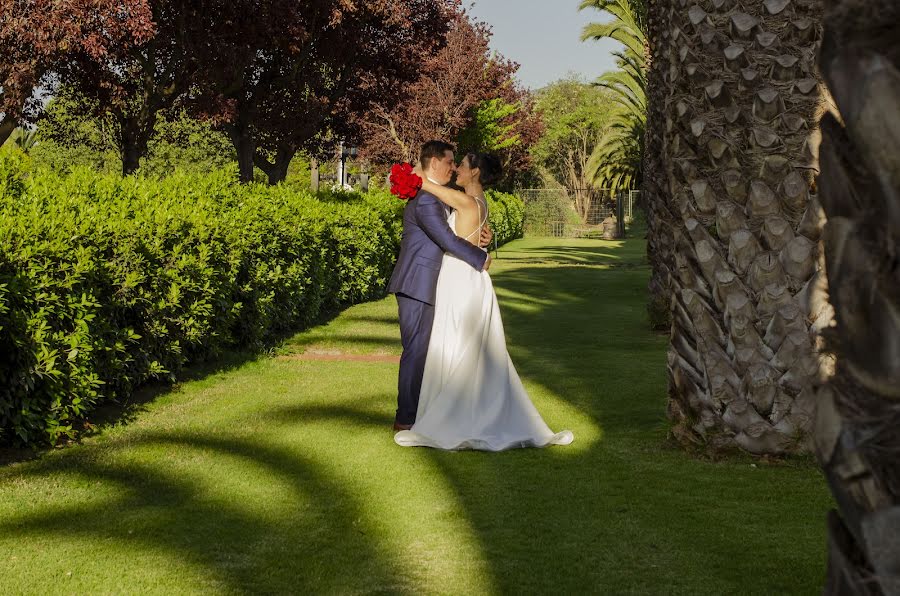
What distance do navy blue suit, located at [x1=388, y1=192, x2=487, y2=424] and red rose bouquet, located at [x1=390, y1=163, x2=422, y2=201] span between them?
0.44 feet

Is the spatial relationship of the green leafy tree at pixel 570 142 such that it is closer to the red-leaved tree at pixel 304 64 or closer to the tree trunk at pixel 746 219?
the red-leaved tree at pixel 304 64

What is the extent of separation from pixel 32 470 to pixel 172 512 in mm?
1336

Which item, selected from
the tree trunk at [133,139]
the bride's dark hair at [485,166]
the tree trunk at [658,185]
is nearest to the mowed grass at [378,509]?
the bride's dark hair at [485,166]

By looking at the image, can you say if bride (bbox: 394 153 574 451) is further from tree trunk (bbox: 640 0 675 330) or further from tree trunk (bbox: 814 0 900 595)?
tree trunk (bbox: 814 0 900 595)

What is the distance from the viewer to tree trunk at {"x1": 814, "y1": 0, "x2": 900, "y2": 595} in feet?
5.36

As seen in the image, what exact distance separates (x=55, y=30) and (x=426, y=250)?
8.23 metres

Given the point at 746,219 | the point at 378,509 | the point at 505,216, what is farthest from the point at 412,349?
the point at 505,216

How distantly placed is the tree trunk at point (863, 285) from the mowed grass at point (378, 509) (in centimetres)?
340

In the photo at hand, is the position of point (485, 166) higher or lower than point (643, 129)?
lower

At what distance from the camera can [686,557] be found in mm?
5500

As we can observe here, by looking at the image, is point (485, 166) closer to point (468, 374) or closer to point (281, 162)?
point (468, 374)

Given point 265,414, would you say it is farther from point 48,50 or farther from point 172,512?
point 48,50

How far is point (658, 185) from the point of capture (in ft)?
45.5

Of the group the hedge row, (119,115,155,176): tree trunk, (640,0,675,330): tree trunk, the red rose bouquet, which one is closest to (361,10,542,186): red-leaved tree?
(119,115,155,176): tree trunk
